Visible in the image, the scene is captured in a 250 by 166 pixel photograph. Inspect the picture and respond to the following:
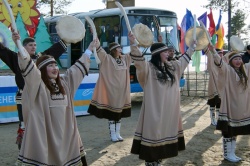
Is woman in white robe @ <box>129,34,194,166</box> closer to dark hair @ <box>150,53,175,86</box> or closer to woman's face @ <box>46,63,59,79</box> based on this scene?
dark hair @ <box>150,53,175,86</box>

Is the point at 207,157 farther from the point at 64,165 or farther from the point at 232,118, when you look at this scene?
the point at 64,165

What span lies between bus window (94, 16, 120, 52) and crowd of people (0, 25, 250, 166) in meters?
4.01

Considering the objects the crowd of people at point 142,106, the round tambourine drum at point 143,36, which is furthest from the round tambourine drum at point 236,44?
the round tambourine drum at point 143,36

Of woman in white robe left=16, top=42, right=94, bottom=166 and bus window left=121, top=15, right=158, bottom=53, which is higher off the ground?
bus window left=121, top=15, right=158, bottom=53

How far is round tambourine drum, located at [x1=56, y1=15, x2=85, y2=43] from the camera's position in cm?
379

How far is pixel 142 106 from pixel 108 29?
21.3ft

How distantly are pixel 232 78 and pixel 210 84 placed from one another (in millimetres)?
2633

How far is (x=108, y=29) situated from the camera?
10125 mm

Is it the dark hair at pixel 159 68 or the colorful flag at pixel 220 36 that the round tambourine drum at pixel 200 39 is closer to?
the dark hair at pixel 159 68

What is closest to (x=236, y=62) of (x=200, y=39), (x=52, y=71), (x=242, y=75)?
(x=242, y=75)

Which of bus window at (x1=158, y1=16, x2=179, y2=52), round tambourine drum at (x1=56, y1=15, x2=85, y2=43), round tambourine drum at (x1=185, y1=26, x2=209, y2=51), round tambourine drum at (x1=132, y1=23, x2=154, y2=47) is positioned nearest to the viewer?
round tambourine drum at (x1=56, y1=15, x2=85, y2=43)

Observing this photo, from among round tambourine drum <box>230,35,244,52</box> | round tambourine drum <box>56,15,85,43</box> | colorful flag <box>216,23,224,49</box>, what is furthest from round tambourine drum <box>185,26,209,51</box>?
colorful flag <box>216,23,224,49</box>

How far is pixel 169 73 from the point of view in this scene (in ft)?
12.9

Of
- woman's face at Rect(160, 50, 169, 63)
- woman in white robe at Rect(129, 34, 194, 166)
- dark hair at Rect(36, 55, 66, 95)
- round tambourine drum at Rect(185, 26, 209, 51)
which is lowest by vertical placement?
woman in white robe at Rect(129, 34, 194, 166)
